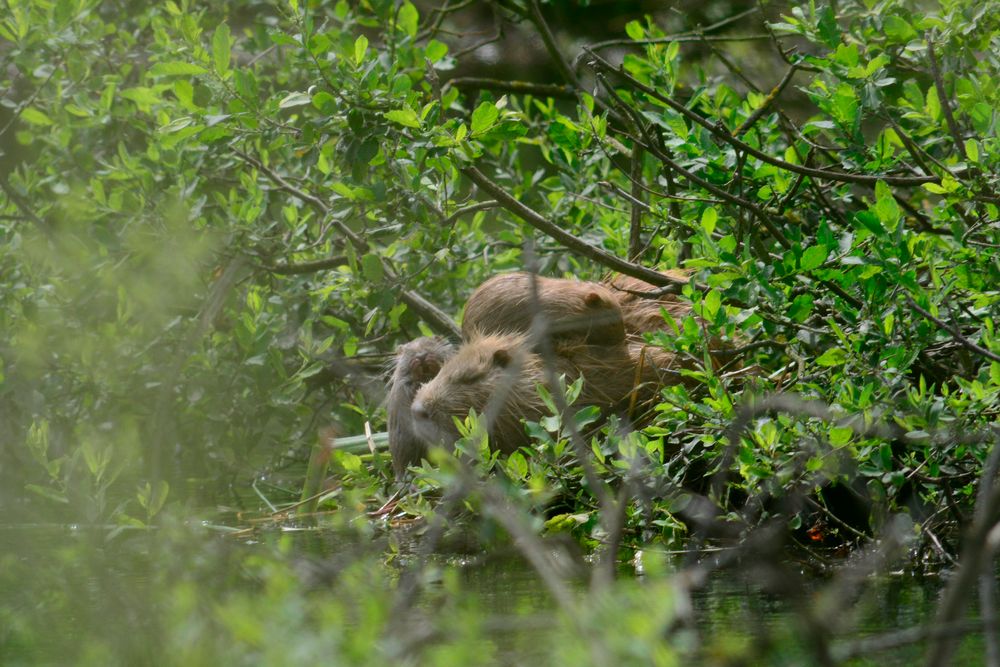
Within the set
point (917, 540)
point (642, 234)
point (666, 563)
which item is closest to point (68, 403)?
point (642, 234)

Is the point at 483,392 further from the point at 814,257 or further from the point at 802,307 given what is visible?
the point at 814,257

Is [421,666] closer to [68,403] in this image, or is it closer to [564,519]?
[564,519]

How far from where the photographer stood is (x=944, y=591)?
2.90 meters

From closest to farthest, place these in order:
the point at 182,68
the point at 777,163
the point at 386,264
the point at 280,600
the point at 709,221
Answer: the point at 280,600, the point at 709,221, the point at 777,163, the point at 182,68, the point at 386,264

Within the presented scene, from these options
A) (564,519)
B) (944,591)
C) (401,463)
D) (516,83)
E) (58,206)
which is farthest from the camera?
(516,83)

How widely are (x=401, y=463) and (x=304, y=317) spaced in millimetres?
1077

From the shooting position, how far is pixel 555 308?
4324 millimetres

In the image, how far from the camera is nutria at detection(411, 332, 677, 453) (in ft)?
13.7

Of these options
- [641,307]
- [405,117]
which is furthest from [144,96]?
[641,307]

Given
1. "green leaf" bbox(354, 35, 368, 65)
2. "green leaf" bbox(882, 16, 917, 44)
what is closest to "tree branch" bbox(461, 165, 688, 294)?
"green leaf" bbox(354, 35, 368, 65)

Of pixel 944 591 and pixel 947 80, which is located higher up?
pixel 947 80

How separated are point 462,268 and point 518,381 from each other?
0.94 m

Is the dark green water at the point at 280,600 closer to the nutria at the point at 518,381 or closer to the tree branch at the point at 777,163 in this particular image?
the nutria at the point at 518,381

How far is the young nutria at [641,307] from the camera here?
452 centimetres
